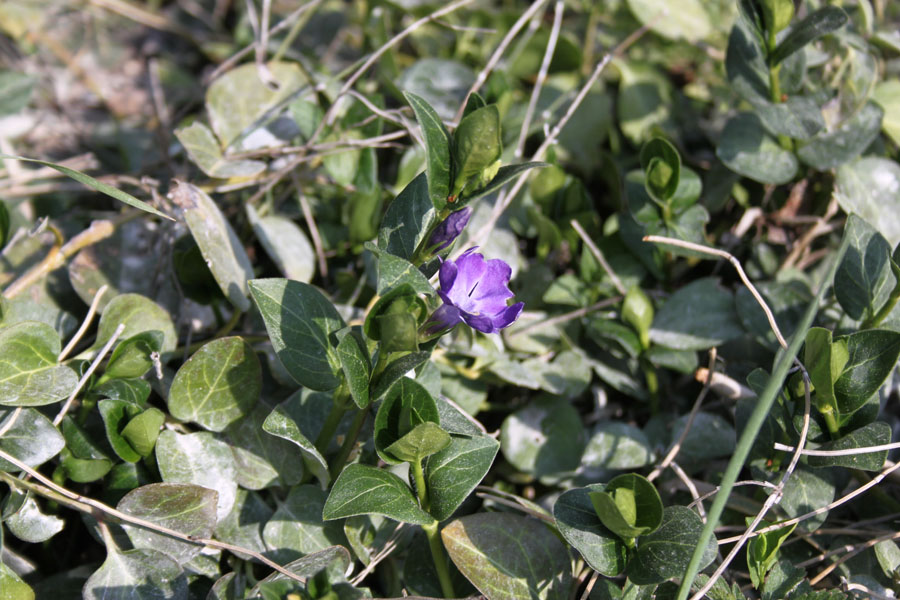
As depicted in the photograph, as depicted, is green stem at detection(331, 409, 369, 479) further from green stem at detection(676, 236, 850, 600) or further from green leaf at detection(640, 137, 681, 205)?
green leaf at detection(640, 137, 681, 205)

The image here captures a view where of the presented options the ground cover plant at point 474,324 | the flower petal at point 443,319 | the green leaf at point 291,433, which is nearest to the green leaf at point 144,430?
the ground cover plant at point 474,324

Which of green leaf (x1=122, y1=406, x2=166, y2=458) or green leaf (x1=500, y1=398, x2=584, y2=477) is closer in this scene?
green leaf (x1=122, y1=406, x2=166, y2=458)

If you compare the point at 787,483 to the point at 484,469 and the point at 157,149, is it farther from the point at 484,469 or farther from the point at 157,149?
the point at 157,149

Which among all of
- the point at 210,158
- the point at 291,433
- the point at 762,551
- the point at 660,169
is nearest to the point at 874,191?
the point at 660,169

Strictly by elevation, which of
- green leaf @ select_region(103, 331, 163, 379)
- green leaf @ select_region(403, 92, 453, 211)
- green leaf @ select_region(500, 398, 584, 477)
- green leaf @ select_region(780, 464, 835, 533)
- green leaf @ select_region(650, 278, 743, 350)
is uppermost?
green leaf @ select_region(403, 92, 453, 211)

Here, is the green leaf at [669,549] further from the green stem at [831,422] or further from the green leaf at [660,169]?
the green leaf at [660,169]

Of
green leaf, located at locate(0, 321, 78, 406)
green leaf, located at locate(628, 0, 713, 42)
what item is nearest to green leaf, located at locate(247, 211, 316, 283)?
green leaf, located at locate(0, 321, 78, 406)

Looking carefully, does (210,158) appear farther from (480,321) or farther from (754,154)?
(754,154)
